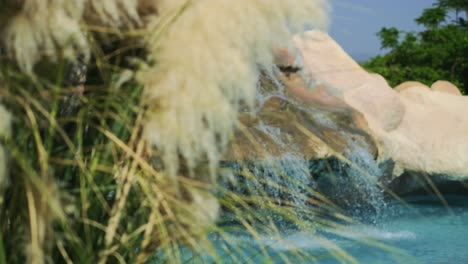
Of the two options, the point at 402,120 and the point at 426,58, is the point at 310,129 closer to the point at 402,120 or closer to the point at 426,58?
the point at 402,120

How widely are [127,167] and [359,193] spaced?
6.81m

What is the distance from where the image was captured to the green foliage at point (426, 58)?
14891 mm

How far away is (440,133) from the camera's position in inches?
369

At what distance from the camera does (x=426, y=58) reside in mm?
15195

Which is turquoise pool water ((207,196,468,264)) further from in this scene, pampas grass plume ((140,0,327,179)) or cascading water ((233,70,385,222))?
pampas grass plume ((140,0,327,179))

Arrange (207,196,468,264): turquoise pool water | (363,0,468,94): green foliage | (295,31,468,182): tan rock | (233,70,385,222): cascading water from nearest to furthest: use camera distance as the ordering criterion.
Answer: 1. (207,196,468,264): turquoise pool water
2. (233,70,385,222): cascading water
3. (295,31,468,182): tan rock
4. (363,0,468,94): green foliage

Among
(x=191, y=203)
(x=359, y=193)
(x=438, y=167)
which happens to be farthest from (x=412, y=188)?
(x=191, y=203)

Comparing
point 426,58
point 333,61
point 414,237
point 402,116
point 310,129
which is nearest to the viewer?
point 310,129

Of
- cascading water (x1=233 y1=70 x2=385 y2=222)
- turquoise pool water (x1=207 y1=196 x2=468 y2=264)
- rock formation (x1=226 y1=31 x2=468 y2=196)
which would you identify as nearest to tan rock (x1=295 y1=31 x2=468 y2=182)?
rock formation (x1=226 y1=31 x2=468 y2=196)

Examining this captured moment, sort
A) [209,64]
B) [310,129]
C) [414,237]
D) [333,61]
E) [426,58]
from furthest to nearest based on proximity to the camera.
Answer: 1. [426,58]
2. [333,61]
3. [414,237]
4. [310,129]
5. [209,64]

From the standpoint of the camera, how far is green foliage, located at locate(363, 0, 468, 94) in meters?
14.9

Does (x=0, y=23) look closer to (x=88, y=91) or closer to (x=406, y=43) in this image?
(x=88, y=91)

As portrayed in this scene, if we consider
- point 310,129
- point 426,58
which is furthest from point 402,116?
point 426,58

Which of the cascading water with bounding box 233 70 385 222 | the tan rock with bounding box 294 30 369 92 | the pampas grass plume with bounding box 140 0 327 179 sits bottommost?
the cascading water with bounding box 233 70 385 222
